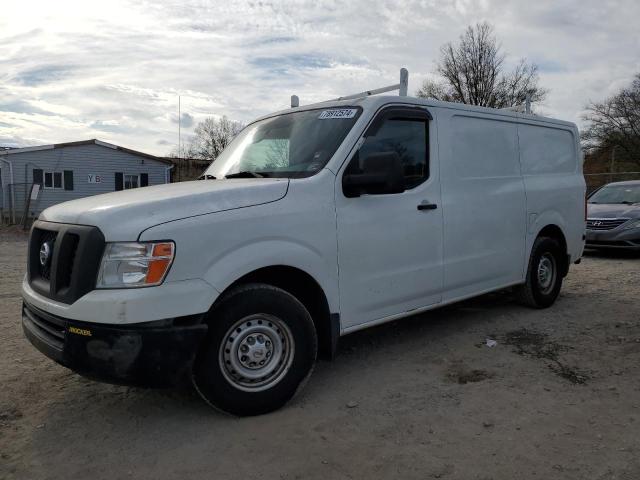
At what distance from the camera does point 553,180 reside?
6039 mm

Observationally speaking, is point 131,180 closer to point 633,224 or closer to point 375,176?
point 633,224

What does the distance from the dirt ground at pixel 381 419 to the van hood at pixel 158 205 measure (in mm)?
1253

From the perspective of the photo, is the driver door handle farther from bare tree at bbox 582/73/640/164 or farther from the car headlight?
bare tree at bbox 582/73/640/164

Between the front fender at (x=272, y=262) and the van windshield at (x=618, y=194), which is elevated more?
the van windshield at (x=618, y=194)

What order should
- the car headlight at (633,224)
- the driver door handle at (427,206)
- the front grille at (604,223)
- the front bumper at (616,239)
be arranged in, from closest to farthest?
1. the driver door handle at (427,206)
2. the front bumper at (616,239)
3. the car headlight at (633,224)
4. the front grille at (604,223)

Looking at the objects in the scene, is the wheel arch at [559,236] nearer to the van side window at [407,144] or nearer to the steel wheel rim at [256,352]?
the van side window at [407,144]

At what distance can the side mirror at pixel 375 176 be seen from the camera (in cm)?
363

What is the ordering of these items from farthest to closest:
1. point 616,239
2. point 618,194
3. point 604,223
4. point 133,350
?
point 618,194 < point 604,223 < point 616,239 < point 133,350

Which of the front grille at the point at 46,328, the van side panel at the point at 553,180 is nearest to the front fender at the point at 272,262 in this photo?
the front grille at the point at 46,328

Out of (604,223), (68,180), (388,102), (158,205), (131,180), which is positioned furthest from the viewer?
(131,180)

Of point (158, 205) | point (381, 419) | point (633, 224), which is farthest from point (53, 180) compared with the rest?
point (381, 419)

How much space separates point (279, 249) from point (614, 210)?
955cm

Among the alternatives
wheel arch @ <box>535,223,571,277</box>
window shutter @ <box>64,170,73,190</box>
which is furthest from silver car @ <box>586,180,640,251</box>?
window shutter @ <box>64,170,73,190</box>

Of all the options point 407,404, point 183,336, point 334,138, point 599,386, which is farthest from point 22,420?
point 599,386
